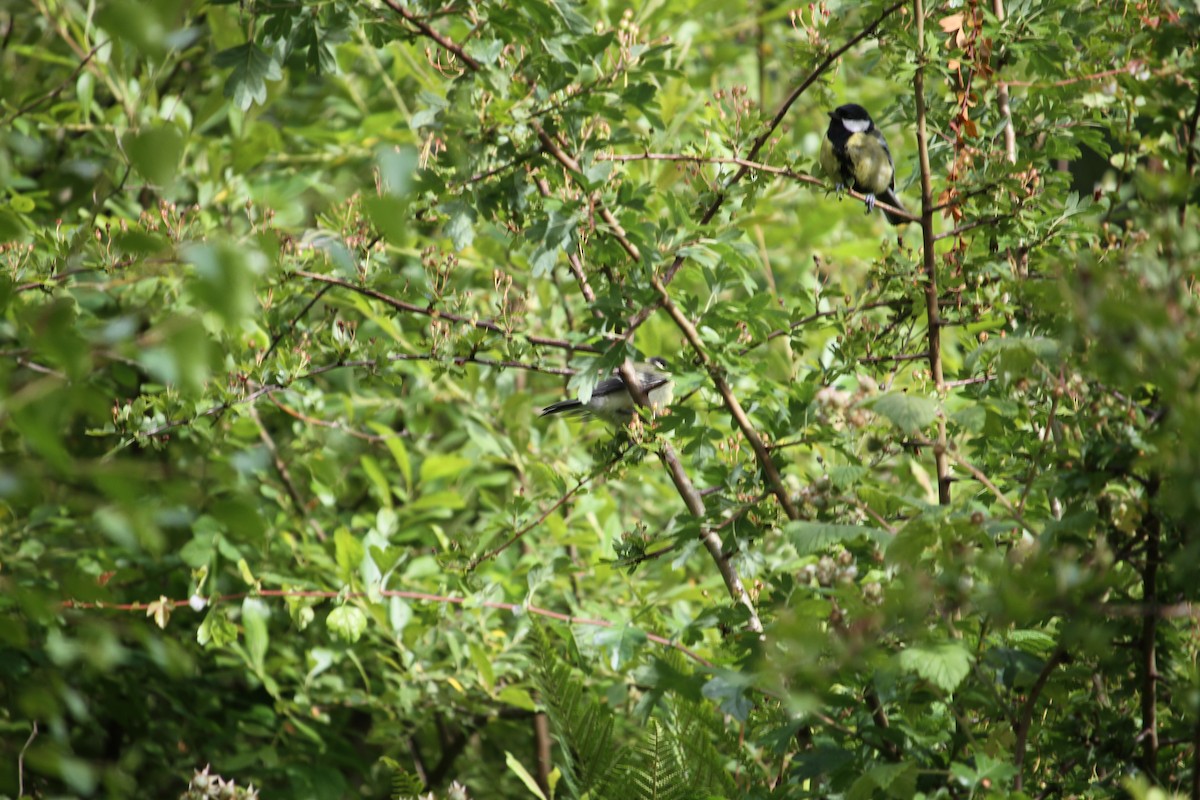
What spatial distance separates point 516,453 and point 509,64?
1.42 meters

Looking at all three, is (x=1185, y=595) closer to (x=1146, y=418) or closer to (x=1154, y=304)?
(x=1146, y=418)

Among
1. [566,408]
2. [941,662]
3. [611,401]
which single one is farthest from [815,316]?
[611,401]

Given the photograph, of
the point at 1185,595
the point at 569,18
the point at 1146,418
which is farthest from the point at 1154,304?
the point at 569,18

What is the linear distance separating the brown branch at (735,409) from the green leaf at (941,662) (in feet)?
1.50

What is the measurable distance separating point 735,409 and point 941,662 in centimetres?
73

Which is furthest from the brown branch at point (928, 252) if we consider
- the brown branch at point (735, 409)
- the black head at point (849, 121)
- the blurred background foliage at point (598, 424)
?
the black head at point (849, 121)

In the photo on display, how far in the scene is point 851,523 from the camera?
1581mm

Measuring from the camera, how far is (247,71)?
2.00m

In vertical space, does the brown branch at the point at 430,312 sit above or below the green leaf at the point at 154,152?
below

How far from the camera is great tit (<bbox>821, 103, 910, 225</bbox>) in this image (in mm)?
2691

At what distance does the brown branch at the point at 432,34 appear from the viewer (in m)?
1.86

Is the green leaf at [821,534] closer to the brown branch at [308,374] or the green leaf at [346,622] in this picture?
the brown branch at [308,374]

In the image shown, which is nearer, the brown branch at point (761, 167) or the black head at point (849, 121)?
the brown branch at point (761, 167)

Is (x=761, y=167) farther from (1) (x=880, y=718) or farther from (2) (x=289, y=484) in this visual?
(2) (x=289, y=484)
